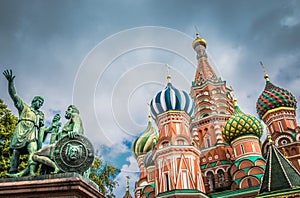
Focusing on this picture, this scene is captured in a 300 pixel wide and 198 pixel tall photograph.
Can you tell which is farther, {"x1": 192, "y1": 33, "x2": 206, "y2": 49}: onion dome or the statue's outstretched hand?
{"x1": 192, "y1": 33, "x2": 206, "y2": 49}: onion dome

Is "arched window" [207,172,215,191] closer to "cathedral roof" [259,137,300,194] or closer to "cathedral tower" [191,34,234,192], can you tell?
"cathedral tower" [191,34,234,192]

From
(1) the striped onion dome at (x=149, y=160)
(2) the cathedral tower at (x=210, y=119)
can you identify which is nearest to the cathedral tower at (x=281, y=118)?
(2) the cathedral tower at (x=210, y=119)

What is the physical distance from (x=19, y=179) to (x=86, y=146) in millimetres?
1368

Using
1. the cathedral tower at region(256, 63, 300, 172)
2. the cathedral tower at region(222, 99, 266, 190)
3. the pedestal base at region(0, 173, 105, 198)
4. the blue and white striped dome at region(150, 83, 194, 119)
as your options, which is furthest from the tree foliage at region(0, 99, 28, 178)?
the cathedral tower at region(256, 63, 300, 172)

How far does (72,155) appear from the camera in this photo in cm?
548

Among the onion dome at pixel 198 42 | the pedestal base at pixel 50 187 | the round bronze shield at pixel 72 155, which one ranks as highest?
the onion dome at pixel 198 42

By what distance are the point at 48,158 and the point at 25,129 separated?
0.90 meters

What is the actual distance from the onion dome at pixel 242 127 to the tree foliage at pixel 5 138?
1729 cm

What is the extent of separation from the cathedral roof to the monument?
963 cm

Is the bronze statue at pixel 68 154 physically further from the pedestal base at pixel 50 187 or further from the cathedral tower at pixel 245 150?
the cathedral tower at pixel 245 150

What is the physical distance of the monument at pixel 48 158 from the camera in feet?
16.7

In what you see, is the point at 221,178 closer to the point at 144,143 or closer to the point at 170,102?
the point at 170,102

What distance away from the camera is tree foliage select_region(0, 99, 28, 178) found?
1360 centimetres

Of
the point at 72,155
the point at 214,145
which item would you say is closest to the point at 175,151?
the point at 214,145
